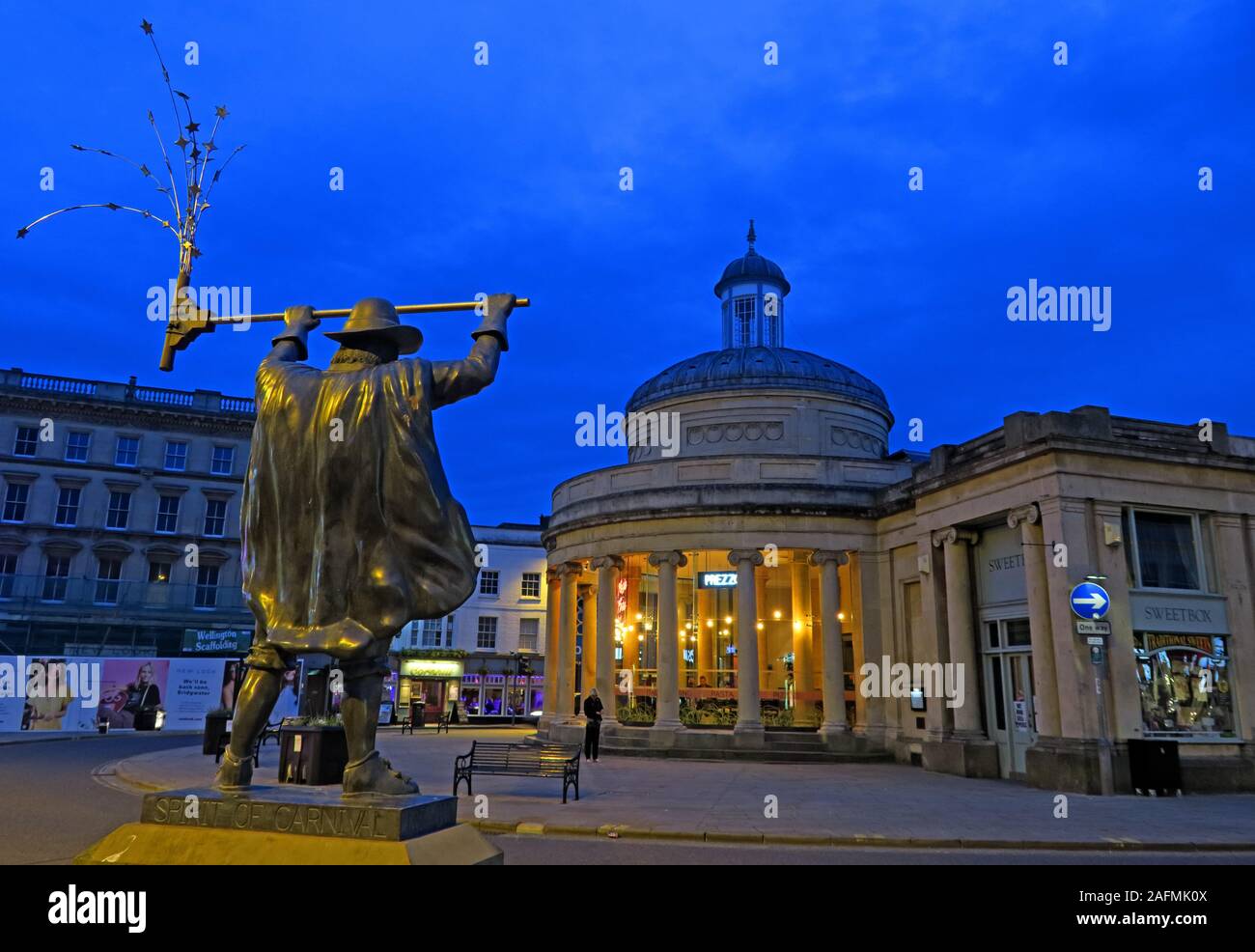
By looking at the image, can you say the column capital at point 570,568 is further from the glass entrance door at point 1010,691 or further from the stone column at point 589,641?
the glass entrance door at point 1010,691

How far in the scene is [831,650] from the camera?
25984 mm

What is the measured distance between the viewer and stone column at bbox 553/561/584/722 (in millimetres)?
29875

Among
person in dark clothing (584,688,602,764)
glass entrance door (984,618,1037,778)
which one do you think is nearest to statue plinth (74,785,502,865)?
person in dark clothing (584,688,602,764)

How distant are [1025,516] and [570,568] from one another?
16350mm

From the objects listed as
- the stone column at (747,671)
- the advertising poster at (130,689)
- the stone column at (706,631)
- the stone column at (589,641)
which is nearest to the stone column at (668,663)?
the stone column at (747,671)

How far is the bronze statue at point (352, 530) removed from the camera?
5160 mm

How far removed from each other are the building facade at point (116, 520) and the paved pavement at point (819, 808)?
25.2 meters

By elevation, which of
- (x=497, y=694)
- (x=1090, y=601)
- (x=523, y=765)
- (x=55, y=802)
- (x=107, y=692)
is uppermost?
(x=1090, y=601)

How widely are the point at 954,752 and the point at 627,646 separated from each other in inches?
620

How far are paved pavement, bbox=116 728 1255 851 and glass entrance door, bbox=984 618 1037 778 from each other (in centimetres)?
129

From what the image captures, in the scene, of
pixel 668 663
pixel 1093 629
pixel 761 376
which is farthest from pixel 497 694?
pixel 1093 629

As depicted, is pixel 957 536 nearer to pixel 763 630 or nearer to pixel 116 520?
pixel 763 630

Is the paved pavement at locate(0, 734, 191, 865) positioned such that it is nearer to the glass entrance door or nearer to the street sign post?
the street sign post

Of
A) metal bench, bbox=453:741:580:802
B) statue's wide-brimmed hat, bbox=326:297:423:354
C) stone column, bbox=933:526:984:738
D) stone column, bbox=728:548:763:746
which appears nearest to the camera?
statue's wide-brimmed hat, bbox=326:297:423:354
